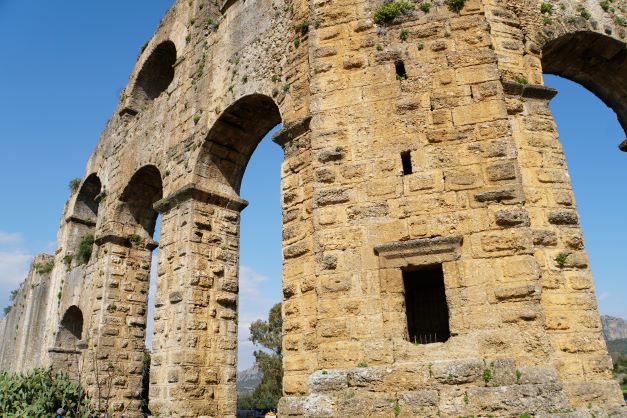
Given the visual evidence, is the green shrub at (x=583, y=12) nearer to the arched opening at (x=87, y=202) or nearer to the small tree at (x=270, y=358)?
the arched opening at (x=87, y=202)

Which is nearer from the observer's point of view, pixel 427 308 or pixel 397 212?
pixel 397 212

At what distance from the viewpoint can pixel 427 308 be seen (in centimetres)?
759

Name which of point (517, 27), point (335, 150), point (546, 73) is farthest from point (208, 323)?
point (546, 73)

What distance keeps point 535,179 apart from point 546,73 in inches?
141

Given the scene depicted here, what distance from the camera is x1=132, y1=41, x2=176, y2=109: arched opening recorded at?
538 inches

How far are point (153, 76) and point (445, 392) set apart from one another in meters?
11.8

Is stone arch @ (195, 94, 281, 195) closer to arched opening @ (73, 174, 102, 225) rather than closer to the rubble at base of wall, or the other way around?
the rubble at base of wall

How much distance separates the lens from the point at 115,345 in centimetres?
1179

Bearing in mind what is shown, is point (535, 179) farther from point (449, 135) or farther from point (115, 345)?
point (115, 345)

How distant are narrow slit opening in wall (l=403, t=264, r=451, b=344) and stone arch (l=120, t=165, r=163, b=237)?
7.14m

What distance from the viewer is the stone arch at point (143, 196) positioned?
12562 mm

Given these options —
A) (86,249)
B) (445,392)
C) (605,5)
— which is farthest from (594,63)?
(86,249)

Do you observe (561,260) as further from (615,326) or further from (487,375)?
(615,326)

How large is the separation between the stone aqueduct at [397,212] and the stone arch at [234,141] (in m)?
0.03
